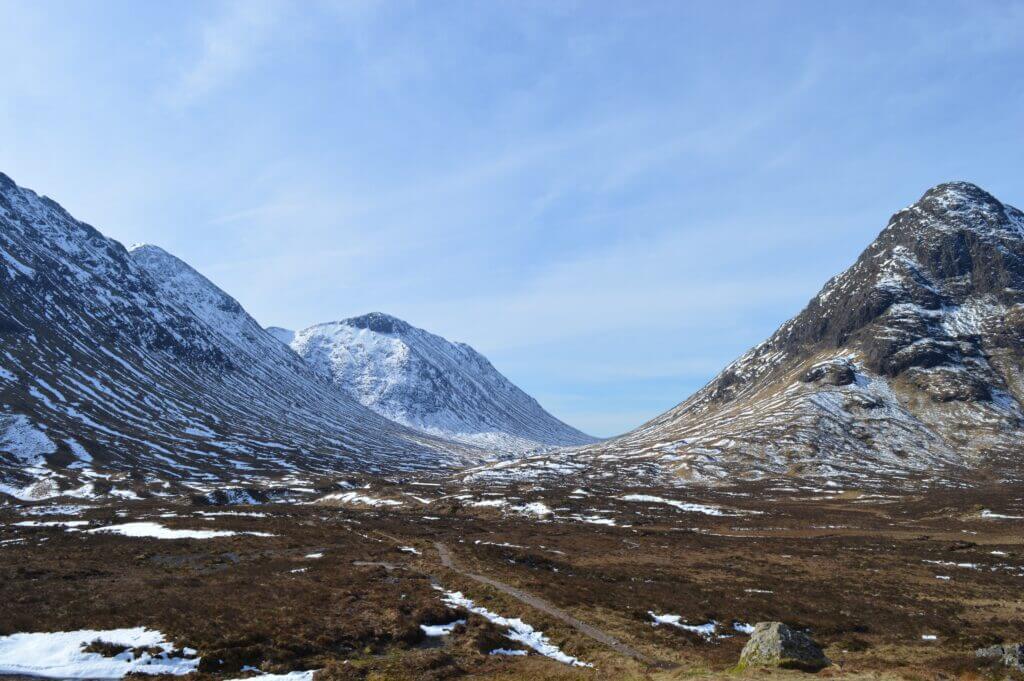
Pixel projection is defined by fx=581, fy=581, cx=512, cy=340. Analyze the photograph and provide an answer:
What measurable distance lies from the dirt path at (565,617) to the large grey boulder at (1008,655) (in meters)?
12.8

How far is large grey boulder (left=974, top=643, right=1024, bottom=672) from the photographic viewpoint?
2234 cm

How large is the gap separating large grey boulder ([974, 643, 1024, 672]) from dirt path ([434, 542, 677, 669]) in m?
12.8

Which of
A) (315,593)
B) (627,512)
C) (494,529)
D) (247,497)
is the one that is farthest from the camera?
(247,497)

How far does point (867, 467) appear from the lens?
166875mm

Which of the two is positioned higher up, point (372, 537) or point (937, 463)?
point (937, 463)

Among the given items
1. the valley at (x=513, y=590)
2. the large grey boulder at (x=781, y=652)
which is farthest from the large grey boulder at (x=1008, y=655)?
the large grey boulder at (x=781, y=652)

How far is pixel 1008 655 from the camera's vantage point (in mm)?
23109

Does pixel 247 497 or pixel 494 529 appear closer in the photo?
pixel 494 529

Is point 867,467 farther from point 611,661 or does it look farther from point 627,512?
point 611,661

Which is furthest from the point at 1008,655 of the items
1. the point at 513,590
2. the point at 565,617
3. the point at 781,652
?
the point at 513,590

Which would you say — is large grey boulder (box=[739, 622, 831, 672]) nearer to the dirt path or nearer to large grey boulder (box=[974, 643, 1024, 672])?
the dirt path

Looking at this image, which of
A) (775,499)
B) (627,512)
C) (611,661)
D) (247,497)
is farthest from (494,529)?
(775,499)

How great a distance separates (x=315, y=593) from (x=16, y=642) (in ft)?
49.0

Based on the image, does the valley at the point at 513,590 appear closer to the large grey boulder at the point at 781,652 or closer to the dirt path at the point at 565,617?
the dirt path at the point at 565,617
